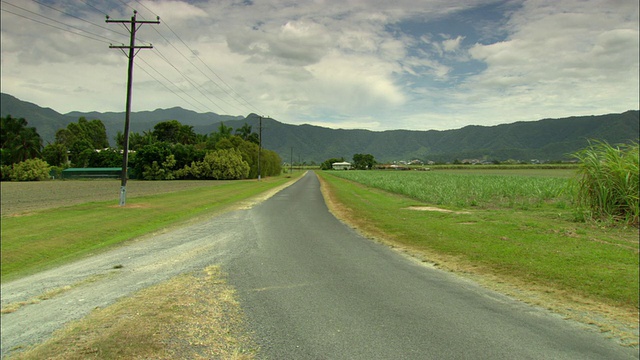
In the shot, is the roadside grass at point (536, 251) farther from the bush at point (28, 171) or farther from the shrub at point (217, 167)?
the bush at point (28, 171)

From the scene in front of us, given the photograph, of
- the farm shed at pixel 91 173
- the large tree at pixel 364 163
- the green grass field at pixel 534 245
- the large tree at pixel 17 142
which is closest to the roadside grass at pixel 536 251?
the green grass field at pixel 534 245

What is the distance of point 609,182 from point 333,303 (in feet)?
41.5

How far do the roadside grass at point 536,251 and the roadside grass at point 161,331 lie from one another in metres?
4.73

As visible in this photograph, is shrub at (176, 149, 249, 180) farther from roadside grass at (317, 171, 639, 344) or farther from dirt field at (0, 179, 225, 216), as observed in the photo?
roadside grass at (317, 171, 639, 344)

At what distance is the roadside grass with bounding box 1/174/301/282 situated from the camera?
420 inches

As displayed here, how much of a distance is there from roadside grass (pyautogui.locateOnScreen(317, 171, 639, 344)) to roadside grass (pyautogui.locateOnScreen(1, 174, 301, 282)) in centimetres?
864

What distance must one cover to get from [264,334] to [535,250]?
7441 mm

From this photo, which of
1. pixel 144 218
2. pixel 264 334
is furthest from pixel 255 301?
pixel 144 218

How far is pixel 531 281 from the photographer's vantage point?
683 centimetres

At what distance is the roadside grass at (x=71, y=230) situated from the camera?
1067 centimetres

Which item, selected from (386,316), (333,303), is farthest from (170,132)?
(386,316)

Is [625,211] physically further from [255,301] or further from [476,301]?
[255,301]

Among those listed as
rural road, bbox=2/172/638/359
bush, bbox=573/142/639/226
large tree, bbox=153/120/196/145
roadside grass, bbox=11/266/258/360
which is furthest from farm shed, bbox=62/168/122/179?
bush, bbox=573/142/639/226

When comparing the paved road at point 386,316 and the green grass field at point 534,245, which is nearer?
the paved road at point 386,316
